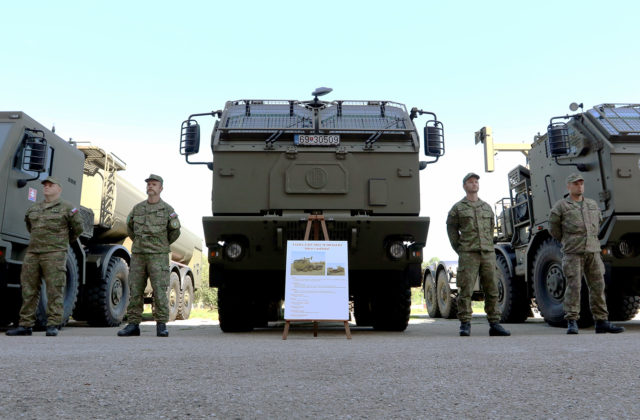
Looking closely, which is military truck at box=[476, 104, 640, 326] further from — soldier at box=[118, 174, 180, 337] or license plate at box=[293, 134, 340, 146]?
soldier at box=[118, 174, 180, 337]

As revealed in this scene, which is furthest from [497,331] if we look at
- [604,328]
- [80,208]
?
[80,208]

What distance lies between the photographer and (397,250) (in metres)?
6.23

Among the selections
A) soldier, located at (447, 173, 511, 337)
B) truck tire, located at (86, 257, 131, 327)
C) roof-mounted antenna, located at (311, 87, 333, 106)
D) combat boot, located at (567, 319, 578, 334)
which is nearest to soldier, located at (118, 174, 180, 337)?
roof-mounted antenna, located at (311, 87, 333, 106)

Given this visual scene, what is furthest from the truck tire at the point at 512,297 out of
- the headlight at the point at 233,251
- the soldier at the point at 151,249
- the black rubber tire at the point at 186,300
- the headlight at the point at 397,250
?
Answer: the black rubber tire at the point at 186,300

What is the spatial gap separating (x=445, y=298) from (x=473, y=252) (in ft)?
21.4

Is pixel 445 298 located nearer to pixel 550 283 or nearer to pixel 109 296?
pixel 550 283

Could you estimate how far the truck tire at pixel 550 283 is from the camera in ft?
23.9

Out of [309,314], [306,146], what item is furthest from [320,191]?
[309,314]

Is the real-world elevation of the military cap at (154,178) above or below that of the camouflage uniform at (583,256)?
above

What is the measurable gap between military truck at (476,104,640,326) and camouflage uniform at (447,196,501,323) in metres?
1.48

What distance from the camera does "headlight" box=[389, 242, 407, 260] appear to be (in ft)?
20.4

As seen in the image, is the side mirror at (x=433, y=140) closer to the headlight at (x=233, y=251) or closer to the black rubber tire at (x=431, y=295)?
the headlight at (x=233, y=251)

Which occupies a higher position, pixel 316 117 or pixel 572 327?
pixel 316 117

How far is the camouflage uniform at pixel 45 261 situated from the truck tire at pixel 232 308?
5.83 feet
